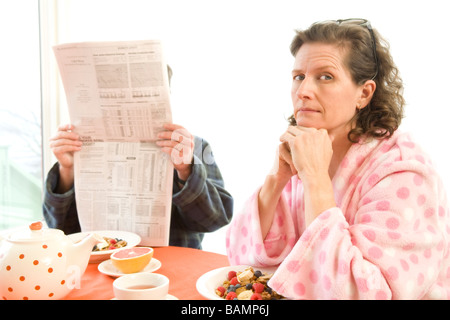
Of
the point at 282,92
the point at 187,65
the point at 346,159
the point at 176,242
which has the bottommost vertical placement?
the point at 176,242

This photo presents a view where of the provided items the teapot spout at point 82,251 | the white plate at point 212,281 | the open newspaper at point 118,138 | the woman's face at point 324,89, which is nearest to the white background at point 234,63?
the open newspaper at point 118,138

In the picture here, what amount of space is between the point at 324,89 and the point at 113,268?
0.72 metres

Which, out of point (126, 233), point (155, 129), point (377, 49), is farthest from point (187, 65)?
point (377, 49)

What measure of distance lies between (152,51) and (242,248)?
0.63 metres

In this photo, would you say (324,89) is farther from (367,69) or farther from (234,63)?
(234,63)

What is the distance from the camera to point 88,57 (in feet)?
4.12

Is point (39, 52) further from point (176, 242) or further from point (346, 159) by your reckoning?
point (346, 159)

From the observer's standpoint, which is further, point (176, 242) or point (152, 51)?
point (176, 242)

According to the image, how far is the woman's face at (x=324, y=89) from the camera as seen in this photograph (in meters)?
1.01

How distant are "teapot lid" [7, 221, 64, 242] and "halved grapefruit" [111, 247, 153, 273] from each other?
18 centimetres

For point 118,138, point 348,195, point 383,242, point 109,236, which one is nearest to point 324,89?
point 348,195

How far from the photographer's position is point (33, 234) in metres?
0.85

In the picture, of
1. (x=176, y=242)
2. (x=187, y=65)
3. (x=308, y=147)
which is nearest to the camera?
(x=308, y=147)

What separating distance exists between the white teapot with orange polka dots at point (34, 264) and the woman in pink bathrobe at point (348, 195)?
17.8 inches
